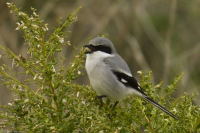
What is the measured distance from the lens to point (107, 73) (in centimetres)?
290

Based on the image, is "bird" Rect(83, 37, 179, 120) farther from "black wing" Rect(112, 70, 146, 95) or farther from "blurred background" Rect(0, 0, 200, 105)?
"blurred background" Rect(0, 0, 200, 105)

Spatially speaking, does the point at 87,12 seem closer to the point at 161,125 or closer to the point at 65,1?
the point at 65,1

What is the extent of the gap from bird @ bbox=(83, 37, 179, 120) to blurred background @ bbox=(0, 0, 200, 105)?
5.94 ft

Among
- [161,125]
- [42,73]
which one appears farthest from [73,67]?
[161,125]

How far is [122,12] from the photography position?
18.9ft

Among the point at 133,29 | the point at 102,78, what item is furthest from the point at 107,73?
the point at 133,29

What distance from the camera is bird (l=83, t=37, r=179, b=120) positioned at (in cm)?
278

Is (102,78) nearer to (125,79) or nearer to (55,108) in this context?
(125,79)

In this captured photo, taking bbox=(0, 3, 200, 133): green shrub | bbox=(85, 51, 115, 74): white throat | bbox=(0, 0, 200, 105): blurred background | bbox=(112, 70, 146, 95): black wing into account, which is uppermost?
bbox=(0, 0, 200, 105): blurred background

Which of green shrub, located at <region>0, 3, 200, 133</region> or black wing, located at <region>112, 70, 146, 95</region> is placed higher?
black wing, located at <region>112, 70, 146, 95</region>

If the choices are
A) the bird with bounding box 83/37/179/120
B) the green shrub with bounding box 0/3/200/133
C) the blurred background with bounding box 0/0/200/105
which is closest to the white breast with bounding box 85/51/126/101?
the bird with bounding box 83/37/179/120

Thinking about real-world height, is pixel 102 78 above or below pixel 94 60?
below

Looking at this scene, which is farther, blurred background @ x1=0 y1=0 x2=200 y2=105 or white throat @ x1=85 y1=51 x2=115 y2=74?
blurred background @ x1=0 y1=0 x2=200 y2=105

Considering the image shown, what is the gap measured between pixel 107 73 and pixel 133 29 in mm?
3087
